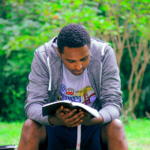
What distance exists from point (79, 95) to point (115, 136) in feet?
1.74

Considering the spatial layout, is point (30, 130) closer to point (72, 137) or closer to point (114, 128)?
point (72, 137)

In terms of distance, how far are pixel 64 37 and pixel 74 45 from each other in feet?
0.37

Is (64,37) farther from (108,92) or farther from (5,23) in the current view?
(5,23)

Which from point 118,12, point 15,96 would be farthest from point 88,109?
point 15,96

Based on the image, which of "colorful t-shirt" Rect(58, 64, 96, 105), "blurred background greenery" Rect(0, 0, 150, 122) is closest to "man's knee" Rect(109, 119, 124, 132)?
"colorful t-shirt" Rect(58, 64, 96, 105)

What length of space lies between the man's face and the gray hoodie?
174 mm

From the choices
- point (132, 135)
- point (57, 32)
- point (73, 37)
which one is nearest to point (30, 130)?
point (73, 37)

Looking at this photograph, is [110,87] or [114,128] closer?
[114,128]

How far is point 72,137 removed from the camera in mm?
2189

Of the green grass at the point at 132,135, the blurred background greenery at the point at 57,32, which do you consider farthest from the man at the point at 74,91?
the blurred background greenery at the point at 57,32

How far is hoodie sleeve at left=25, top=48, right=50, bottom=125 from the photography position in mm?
2070

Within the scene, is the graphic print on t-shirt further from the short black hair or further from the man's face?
the short black hair

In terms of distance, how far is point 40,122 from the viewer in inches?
78.0

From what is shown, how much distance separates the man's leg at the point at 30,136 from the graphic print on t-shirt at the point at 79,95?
38 centimetres
